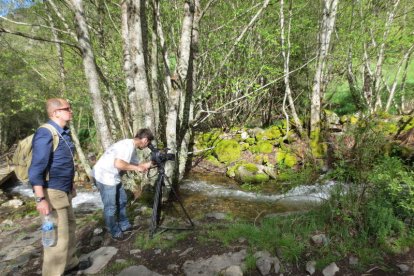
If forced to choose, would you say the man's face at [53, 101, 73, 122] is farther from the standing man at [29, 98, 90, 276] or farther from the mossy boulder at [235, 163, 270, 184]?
the mossy boulder at [235, 163, 270, 184]

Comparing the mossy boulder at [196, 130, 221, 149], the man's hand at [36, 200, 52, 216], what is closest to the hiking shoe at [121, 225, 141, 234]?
the man's hand at [36, 200, 52, 216]

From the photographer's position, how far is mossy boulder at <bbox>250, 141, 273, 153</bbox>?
37.5 feet

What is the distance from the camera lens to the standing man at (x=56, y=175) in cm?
321

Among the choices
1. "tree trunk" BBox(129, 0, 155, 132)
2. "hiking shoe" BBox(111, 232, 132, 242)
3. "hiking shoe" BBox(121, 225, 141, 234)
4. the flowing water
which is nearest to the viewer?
"hiking shoe" BBox(111, 232, 132, 242)

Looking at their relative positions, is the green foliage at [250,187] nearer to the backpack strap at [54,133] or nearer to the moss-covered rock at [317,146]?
the moss-covered rock at [317,146]

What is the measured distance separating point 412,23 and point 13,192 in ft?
55.5

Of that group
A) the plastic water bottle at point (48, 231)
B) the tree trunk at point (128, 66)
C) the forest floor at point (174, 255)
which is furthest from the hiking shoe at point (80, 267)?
the tree trunk at point (128, 66)

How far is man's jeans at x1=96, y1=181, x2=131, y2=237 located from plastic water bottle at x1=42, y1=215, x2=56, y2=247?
1296 mm

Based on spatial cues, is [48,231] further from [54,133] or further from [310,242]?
[310,242]

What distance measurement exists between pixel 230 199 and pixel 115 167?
4.19 m

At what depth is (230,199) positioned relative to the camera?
7.89 meters

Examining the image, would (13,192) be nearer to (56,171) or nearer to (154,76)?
(154,76)

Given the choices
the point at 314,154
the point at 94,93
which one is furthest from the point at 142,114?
the point at 314,154

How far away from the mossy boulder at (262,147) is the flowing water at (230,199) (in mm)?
2101
